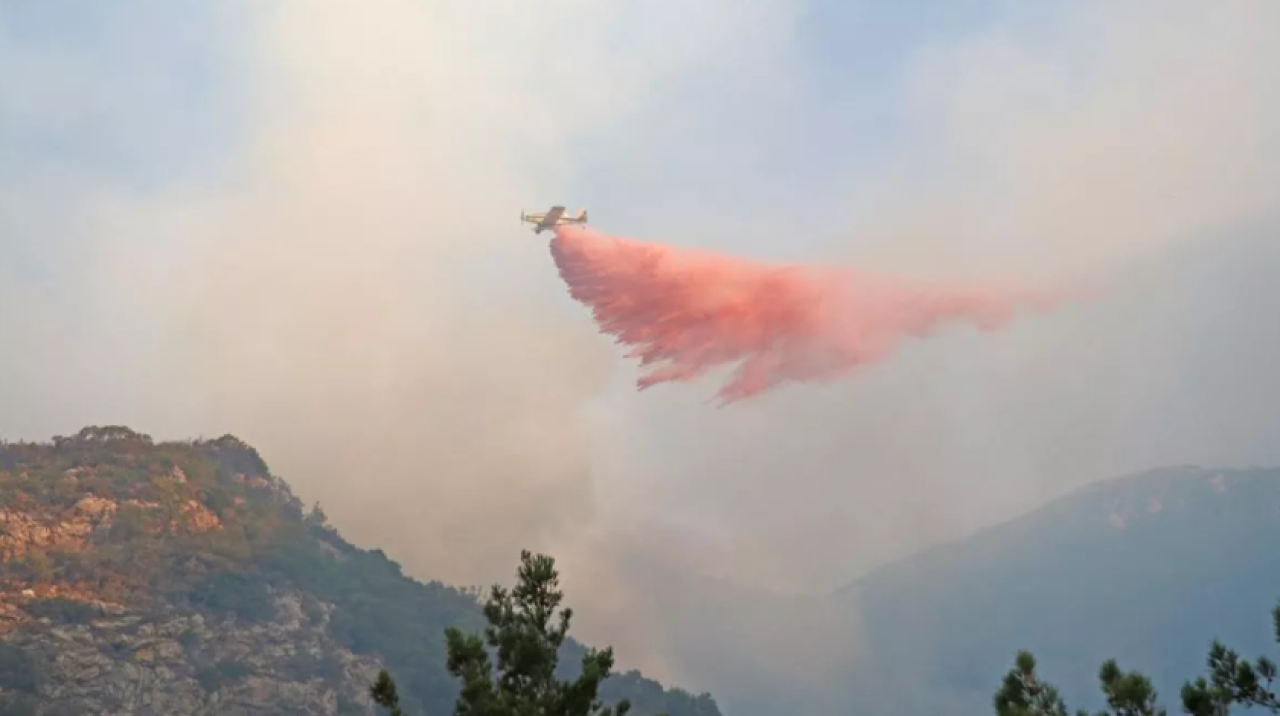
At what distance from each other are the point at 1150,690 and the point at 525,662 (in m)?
18.3

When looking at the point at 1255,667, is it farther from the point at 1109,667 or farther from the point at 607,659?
the point at 607,659

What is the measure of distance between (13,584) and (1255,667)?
637 feet

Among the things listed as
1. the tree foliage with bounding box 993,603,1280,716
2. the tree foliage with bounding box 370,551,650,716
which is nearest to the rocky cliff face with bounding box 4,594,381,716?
the tree foliage with bounding box 370,551,650,716

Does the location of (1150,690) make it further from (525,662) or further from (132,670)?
(132,670)

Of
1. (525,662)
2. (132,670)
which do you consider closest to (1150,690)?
(525,662)

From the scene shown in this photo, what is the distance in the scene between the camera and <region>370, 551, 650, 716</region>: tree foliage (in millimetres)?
33812

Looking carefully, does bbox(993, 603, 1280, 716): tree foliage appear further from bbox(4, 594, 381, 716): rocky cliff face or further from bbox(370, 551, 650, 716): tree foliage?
bbox(4, 594, 381, 716): rocky cliff face

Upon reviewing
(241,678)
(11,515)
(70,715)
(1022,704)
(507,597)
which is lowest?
(1022,704)

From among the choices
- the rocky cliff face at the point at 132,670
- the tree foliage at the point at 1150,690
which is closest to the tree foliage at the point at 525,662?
the tree foliage at the point at 1150,690

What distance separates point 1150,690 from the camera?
32.8 m

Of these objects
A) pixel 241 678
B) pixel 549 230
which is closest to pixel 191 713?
pixel 241 678

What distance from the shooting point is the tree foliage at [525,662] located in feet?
111

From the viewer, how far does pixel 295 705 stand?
198 meters

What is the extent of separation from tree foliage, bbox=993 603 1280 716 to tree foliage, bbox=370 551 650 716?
1181cm
